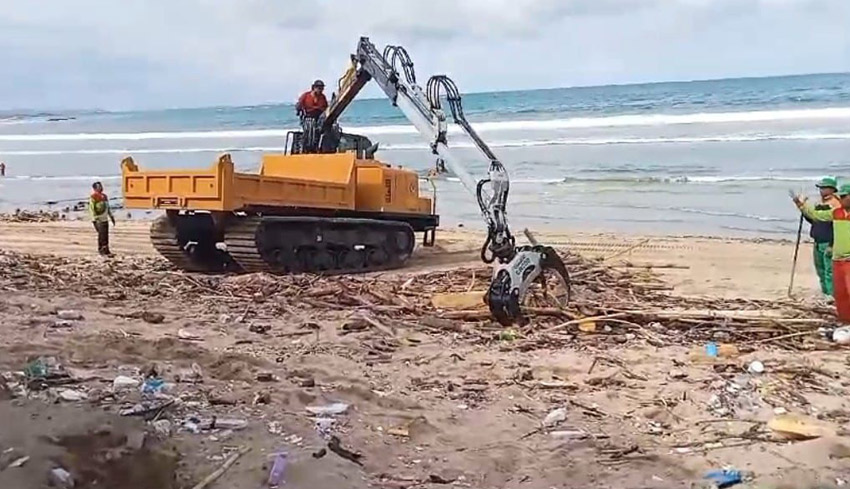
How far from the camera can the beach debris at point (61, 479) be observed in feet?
16.3

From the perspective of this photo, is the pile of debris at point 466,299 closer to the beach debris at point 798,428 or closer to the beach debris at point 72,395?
the beach debris at point 798,428

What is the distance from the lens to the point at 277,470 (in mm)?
5480

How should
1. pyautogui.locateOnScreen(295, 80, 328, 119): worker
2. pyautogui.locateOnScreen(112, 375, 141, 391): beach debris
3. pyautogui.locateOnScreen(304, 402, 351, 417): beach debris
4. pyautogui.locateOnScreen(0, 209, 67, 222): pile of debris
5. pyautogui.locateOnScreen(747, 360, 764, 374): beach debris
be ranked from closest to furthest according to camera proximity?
pyautogui.locateOnScreen(304, 402, 351, 417): beach debris < pyautogui.locateOnScreen(112, 375, 141, 391): beach debris < pyautogui.locateOnScreen(747, 360, 764, 374): beach debris < pyautogui.locateOnScreen(295, 80, 328, 119): worker < pyautogui.locateOnScreen(0, 209, 67, 222): pile of debris

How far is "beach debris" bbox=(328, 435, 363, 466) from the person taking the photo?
5.88 meters

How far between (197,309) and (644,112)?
163 ft

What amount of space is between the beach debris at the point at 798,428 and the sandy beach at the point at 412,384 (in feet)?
0.04

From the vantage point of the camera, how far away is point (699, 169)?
30000 millimetres

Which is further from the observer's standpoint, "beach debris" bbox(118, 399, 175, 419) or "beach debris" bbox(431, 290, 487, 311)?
"beach debris" bbox(431, 290, 487, 311)

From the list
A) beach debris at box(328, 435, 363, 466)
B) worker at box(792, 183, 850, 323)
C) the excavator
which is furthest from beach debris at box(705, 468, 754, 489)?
the excavator

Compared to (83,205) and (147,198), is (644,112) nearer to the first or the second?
(83,205)

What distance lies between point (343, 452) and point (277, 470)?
0.55 meters

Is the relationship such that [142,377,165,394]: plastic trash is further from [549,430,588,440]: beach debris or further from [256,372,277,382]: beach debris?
[549,430,588,440]: beach debris

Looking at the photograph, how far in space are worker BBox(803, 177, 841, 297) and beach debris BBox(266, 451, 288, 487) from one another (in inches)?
270

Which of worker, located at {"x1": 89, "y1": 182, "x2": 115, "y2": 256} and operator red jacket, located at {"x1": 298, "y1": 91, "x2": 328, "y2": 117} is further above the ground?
operator red jacket, located at {"x1": 298, "y1": 91, "x2": 328, "y2": 117}
